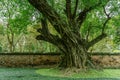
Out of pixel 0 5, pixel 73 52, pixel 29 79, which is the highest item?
pixel 0 5

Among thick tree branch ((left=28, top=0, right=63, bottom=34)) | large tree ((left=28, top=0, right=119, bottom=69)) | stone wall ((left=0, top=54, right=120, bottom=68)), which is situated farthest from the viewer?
stone wall ((left=0, top=54, right=120, bottom=68))

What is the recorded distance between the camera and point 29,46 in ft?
86.2

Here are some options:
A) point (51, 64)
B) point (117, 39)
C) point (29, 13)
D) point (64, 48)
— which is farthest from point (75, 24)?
point (117, 39)

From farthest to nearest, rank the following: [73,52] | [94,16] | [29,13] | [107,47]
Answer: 1. [107,47]
2. [94,16]
3. [29,13]
4. [73,52]

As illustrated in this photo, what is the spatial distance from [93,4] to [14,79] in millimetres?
6092

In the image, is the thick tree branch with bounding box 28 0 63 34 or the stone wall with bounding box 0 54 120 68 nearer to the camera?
the thick tree branch with bounding box 28 0 63 34

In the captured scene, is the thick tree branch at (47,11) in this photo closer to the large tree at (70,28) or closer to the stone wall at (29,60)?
the large tree at (70,28)

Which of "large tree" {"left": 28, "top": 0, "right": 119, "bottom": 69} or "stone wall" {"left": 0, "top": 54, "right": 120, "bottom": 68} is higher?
"large tree" {"left": 28, "top": 0, "right": 119, "bottom": 69}

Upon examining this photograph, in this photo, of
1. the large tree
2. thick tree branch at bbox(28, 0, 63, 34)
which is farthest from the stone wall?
thick tree branch at bbox(28, 0, 63, 34)

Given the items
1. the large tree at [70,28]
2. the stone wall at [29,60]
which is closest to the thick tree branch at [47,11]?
A: the large tree at [70,28]

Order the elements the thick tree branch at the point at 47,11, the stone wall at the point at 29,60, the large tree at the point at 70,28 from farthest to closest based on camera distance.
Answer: the stone wall at the point at 29,60
the large tree at the point at 70,28
the thick tree branch at the point at 47,11

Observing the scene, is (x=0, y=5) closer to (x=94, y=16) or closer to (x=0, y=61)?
(x=0, y=61)

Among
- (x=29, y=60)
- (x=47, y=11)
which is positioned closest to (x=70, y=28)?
(x=47, y=11)

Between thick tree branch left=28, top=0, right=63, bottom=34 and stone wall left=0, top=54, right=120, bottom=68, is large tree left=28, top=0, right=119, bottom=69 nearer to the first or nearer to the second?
thick tree branch left=28, top=0, right=63, bottom=34
